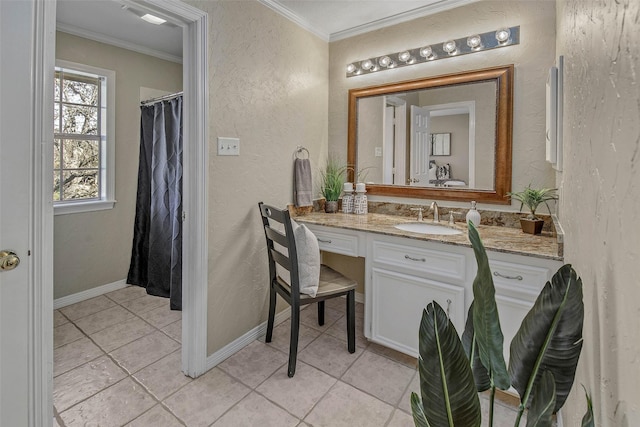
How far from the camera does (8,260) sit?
1064 millimetres

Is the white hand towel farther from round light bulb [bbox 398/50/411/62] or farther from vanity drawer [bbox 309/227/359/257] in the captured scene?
round light bulb [bbox 398/50/411/62]

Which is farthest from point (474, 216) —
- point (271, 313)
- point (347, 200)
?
point (271, 313)

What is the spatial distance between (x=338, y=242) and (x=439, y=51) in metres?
1.56

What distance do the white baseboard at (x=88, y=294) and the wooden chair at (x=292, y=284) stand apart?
177 centimetres

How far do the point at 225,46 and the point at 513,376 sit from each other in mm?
2090

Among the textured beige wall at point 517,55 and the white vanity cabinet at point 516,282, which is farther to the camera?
the textured beige wall at point 517,55

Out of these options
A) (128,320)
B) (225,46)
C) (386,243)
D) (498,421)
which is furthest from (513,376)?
(128,320)

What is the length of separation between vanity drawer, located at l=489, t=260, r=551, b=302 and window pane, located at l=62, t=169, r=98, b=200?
3.28 meters

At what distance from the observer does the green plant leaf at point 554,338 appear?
56cm

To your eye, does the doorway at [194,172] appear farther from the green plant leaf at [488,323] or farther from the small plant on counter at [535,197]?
the small plant on counter at [535,197]

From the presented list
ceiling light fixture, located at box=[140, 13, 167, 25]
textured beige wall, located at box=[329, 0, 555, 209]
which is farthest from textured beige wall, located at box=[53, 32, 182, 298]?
textured beige wall, located at box=[329, 0, 555, 209]

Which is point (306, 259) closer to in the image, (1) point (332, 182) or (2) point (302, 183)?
(2) point (302, 183)

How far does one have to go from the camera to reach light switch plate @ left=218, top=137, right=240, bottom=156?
1.98 m

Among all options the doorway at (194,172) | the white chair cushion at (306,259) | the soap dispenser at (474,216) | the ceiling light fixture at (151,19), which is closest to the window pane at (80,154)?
the ceiling light fixture at (151,19)
